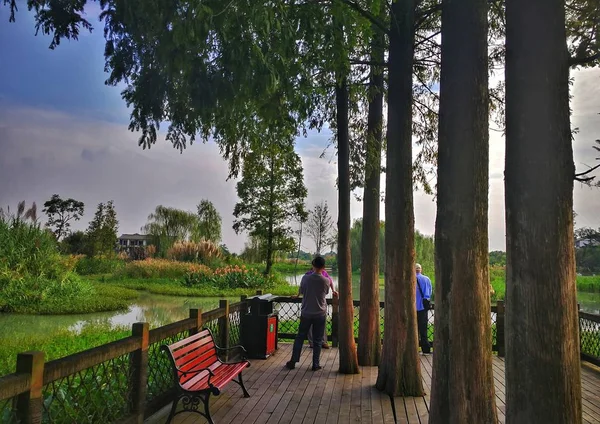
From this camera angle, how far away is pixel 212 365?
17.5ft

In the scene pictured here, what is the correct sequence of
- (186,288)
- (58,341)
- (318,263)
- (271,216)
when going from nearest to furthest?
1. (318,263)
2. (58,341)
3. (186,288)
4. (271,216)

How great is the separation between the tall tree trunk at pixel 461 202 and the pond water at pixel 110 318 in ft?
28.5

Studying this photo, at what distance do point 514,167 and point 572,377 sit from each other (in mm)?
1182

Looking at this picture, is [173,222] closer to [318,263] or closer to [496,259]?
[496,259]

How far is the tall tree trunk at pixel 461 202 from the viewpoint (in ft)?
13.0

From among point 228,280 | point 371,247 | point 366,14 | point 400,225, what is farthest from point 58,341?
point 228,280

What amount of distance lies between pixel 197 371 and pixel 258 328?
342cm

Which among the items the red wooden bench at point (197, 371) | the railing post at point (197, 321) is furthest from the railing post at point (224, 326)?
the red wooden bench at point (197, 371)

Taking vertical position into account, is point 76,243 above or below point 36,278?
above

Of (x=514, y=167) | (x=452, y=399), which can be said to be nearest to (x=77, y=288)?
(x=452, y=399)

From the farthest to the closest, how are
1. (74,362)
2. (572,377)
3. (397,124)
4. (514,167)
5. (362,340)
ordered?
(362,340) → (397,124) → (74,362) → (514,167) → (572,377)

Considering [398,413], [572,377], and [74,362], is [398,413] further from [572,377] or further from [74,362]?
[74,362]

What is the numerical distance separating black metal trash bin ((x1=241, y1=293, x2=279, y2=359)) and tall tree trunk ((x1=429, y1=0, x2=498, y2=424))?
13.4 feet

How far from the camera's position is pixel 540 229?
9.03 feet
